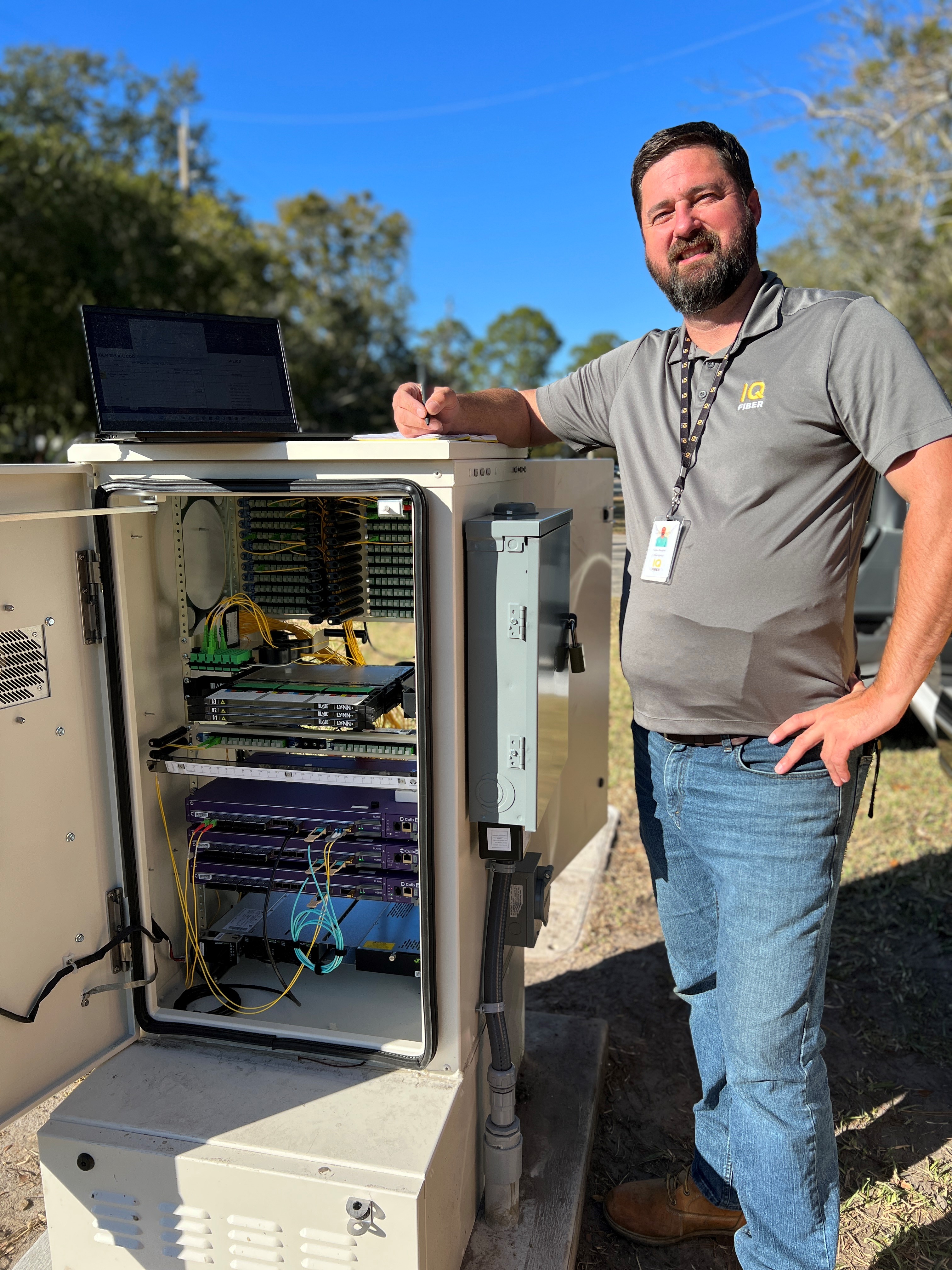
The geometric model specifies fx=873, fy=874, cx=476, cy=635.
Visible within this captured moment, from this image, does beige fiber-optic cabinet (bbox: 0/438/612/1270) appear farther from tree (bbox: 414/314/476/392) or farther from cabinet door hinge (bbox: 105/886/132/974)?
tree (bbox: 414/314/476/392)

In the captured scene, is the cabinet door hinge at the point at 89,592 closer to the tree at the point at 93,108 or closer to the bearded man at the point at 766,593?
the bearded man at the point at 766,593

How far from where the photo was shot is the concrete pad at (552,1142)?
1.95 metres

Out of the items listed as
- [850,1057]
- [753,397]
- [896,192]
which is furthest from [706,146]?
[896,192]

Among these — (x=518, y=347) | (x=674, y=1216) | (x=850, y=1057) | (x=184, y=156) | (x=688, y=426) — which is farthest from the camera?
(x=518, y=347)

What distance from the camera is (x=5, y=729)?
162 centimetres

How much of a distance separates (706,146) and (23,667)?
5.56ft

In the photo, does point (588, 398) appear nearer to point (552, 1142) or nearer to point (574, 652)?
point (574, 652)

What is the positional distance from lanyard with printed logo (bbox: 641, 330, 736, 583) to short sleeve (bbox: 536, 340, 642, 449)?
26cm

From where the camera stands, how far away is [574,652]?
7.16ft

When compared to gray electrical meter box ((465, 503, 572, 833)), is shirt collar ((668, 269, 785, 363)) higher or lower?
higher

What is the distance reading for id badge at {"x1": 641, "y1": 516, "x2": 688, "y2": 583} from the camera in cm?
172

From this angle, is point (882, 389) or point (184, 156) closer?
point (882, 389)

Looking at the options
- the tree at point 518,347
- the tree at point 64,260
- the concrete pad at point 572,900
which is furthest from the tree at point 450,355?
the concrete pad at point 572,900

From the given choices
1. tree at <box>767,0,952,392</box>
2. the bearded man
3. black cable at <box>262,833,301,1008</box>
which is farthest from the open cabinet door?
tree at <box>767,0,952,392</box>
